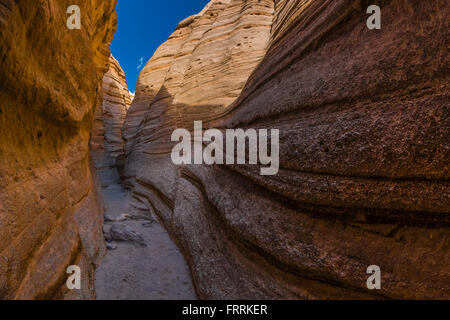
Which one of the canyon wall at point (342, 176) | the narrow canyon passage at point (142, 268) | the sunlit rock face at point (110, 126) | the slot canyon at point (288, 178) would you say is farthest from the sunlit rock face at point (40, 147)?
the sunlit rock face at point (110, 126)

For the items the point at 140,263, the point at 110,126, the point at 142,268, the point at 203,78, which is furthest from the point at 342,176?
the point at 110,126

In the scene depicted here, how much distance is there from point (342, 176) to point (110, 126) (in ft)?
45.9

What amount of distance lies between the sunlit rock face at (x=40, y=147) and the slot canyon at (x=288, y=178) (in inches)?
0.5

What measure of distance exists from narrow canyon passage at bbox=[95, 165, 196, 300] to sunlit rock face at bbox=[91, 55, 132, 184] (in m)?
7.02

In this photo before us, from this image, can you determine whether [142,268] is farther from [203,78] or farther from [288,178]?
[203,78]

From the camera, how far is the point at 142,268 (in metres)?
2.91

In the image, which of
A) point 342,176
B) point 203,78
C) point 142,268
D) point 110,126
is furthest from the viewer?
point 110,126

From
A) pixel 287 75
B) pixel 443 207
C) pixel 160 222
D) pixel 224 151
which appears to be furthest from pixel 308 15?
pixel 160 222

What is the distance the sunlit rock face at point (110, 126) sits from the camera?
10.4 metres

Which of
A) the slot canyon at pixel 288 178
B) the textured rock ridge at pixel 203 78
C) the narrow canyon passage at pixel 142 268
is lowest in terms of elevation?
the narrow canyon passage at pixel 142 268

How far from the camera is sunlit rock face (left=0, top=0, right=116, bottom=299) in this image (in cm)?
145

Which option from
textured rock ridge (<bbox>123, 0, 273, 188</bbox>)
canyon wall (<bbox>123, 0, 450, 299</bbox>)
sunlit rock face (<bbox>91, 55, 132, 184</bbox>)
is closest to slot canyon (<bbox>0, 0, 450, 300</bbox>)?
canyon wall (<bbox>123, 0, 450, 299</bbox>)

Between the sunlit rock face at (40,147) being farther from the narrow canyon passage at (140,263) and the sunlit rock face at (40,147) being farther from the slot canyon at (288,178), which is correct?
the narrow canyon passage at (140,263)
